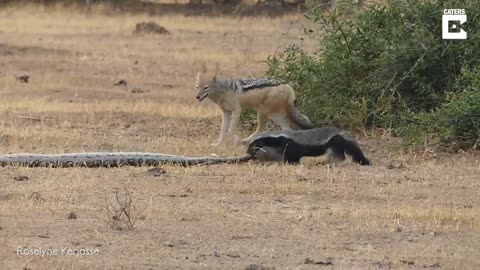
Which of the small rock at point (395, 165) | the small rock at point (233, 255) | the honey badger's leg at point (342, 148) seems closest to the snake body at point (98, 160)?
the honey badger's leg at point (342, 148)

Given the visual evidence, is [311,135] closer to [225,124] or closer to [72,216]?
[225,124]

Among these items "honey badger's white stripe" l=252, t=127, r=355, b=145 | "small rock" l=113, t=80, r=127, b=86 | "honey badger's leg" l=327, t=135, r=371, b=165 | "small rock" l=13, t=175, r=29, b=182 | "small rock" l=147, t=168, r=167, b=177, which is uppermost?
"honey badger's white stripe" l=252, t=127, r=355, b=145

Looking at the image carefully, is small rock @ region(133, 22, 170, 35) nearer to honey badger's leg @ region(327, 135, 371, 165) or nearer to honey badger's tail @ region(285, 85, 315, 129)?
honey badger's tail @ region(285, 85, 315, 129)

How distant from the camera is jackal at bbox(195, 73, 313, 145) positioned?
1185cm

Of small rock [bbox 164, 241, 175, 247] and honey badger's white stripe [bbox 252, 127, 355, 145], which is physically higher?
honey badger's white stripe [bbox 252, 127, 355, 145]

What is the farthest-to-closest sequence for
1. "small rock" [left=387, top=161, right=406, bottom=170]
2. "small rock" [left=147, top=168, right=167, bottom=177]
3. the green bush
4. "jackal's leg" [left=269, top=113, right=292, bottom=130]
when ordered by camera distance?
"jackal's leg" [left=269, top=113, right=292, bottom=130]
the green bush
"small rock" [left=387, top=161, right=406, bottom=170]
"small rock" [left=147, top=168, right=167, bottom=177]

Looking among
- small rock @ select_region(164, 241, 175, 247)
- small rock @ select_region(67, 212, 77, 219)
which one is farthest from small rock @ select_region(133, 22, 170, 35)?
small rock @ select_region(164, 241, 175, 247)

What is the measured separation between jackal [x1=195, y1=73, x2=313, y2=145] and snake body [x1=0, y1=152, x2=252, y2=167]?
4.60ft

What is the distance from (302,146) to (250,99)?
1.54 metres

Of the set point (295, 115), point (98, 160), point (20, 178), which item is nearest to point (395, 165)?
point (295, 115)

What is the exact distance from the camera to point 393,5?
12.9m

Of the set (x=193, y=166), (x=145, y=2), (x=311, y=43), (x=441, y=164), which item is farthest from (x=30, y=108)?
(x=145, y=2)

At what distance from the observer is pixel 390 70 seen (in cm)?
1259

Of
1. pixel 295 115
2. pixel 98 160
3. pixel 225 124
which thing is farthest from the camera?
pixel 295 115
